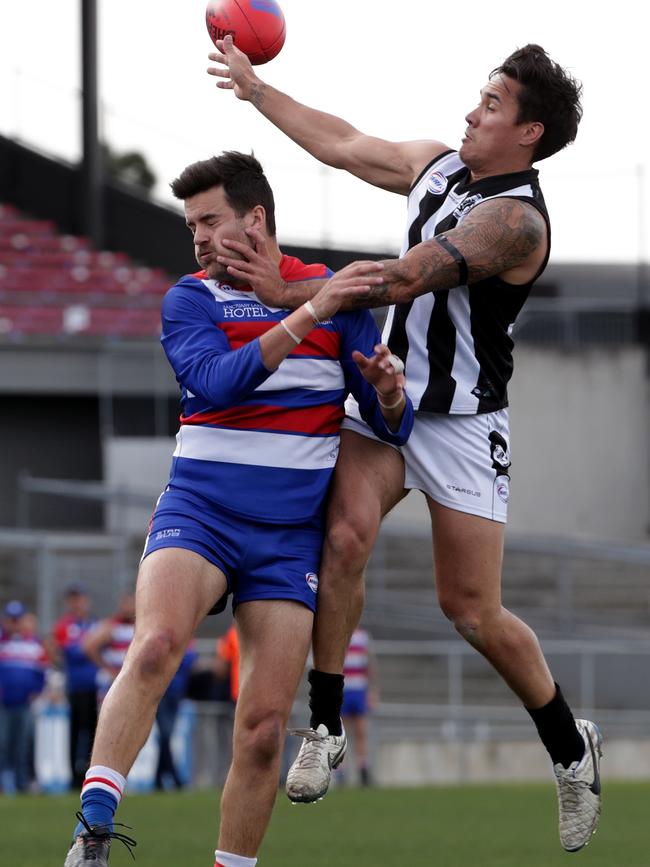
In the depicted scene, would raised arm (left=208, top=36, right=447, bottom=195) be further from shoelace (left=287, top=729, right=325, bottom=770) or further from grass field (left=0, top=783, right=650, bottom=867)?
grass field (left=0, top=783, right=650, bottom=867)

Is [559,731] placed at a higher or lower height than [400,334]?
lower

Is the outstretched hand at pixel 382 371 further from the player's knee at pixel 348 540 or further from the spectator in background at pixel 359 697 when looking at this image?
the spectator in background at pixel 359 697

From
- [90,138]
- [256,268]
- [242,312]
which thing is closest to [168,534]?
[242,312]

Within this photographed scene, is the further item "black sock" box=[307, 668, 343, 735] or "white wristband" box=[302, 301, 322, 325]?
"black sock" box=[307, 668, 343, 735]

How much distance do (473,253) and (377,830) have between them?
558 cm

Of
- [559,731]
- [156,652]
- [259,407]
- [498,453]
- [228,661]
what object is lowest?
[228,661]

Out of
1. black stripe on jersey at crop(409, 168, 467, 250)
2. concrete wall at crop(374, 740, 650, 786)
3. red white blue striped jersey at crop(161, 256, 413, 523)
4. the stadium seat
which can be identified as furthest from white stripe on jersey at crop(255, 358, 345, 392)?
the stadium seat

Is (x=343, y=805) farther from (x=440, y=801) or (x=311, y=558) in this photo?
(x=311, y=558)

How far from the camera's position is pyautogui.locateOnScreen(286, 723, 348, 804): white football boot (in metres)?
5.62

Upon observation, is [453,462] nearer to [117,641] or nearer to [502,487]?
[502,487]

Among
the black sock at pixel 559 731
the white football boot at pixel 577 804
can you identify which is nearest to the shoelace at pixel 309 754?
the black sock at pixel 559 731

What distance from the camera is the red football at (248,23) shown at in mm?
6035

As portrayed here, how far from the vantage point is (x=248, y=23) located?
604 centimetres

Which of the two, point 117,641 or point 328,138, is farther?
point 117,641
